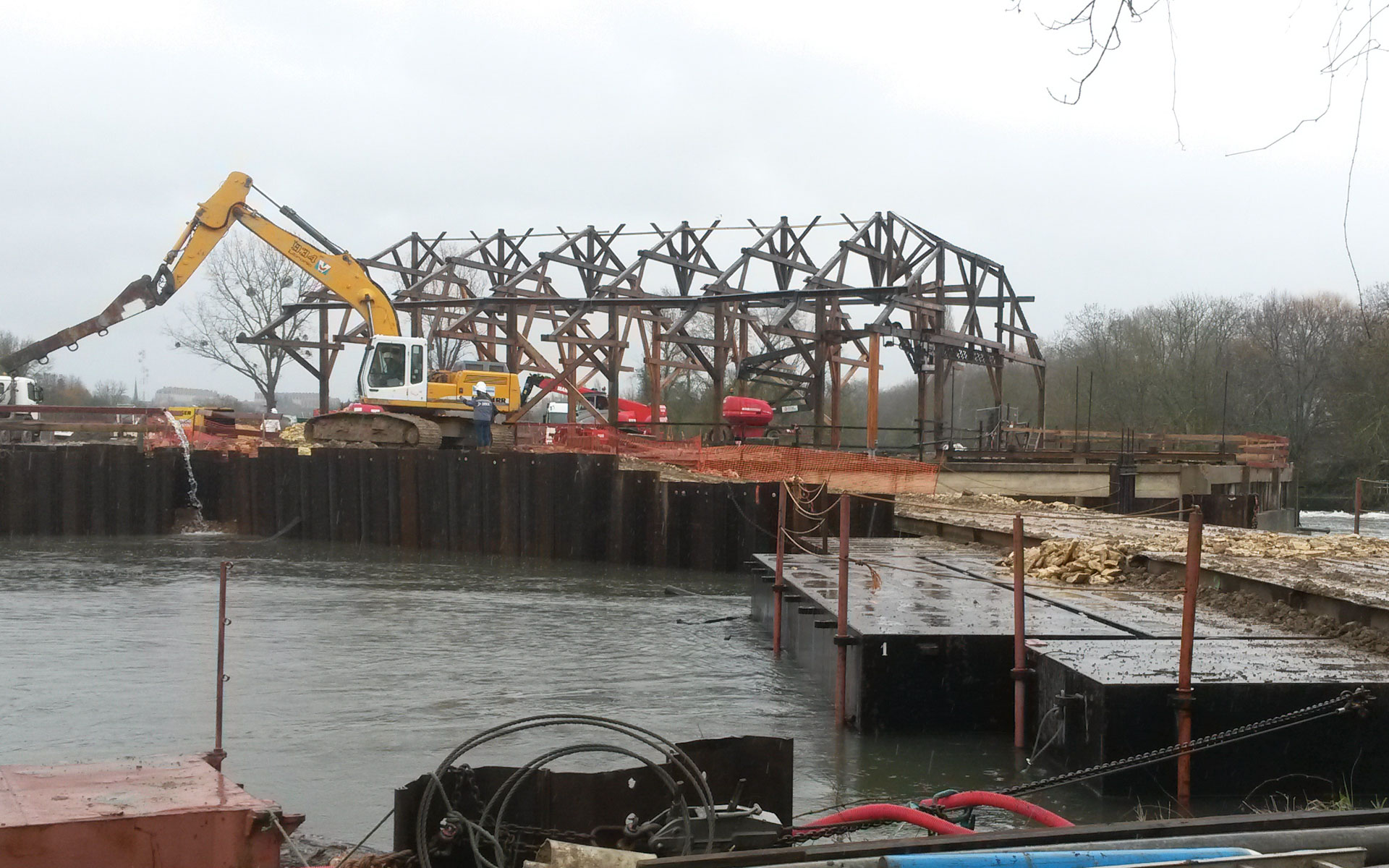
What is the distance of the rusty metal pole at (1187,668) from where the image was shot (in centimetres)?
738

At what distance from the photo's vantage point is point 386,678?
43.0 ft

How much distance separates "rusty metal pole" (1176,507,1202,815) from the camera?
7.38 meters

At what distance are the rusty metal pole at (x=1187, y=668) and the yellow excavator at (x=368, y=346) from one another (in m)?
24.4

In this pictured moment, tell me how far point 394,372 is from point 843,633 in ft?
76.5

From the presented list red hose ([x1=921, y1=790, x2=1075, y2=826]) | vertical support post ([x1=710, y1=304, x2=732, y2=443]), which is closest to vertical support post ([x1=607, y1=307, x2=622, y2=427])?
vertical support post ([x1=710, y1=304, x2=732, y2=443])

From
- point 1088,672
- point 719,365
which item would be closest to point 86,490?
point 719,365

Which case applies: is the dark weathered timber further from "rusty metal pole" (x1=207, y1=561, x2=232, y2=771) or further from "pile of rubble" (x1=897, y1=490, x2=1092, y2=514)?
"rusty metal pole" (x1=207, y1=561, x2=232, y2=771)

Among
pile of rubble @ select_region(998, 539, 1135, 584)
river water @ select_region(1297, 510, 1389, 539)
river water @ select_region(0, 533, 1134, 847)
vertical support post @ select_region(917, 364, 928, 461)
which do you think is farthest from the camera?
river water @ select_region(1297, 510, 1389, 539)

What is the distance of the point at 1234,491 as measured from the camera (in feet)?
117

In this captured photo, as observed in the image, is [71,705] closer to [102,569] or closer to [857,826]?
[857,826]

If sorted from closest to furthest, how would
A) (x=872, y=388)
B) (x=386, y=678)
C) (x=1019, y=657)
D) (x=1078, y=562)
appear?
(x=1019, y=657), (x=386, y=678), (x=1078, y=562), (x=872, y=388)

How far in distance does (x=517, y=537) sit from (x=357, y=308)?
10350mm

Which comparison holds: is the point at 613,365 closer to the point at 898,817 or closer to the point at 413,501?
the point at 413,501

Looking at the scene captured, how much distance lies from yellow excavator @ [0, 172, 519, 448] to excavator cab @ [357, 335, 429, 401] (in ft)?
0.06
